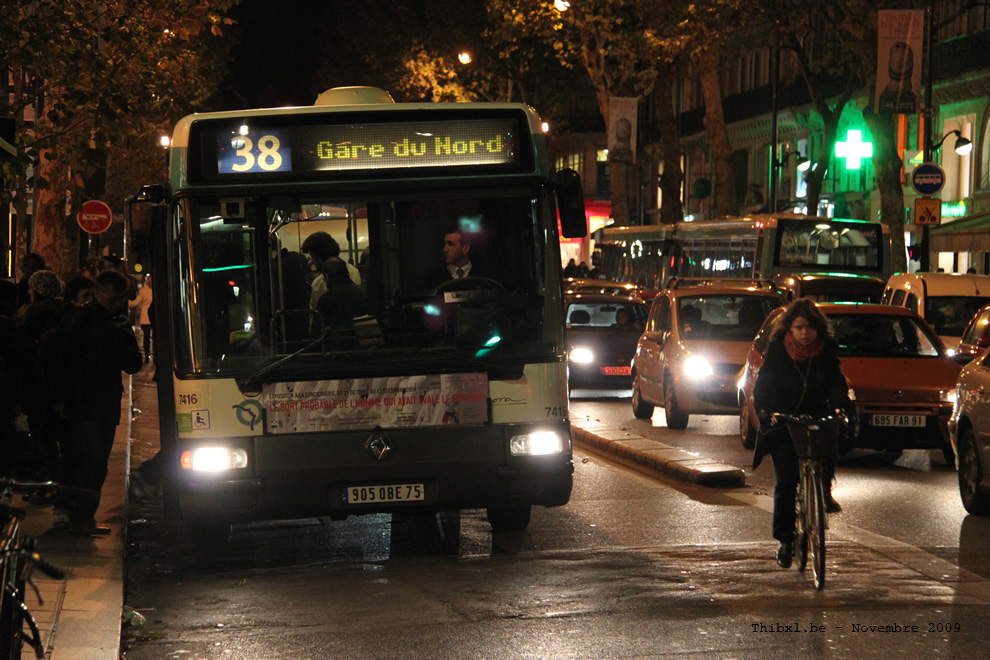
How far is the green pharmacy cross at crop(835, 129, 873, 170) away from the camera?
163 feet

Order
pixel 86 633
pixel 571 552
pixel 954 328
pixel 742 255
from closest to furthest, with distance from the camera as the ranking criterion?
pixel 86 633, pixel 571 552, pixel 954 328, pixel 742 255

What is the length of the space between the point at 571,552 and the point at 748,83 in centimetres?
6063

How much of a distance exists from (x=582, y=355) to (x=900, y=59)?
9.22m

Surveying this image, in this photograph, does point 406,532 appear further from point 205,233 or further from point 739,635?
point 739,635

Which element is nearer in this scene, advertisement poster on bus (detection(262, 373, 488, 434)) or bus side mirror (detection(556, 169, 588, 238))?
advertisement poster on bus (detection(262, 373, 488, 434))

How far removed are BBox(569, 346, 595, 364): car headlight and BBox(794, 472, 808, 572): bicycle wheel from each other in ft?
49.0

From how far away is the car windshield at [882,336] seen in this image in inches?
639

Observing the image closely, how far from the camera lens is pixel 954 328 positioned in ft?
74.7

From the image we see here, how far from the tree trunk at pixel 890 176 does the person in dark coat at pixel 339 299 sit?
949 inches

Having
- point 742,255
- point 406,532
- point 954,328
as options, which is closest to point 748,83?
point 742,255

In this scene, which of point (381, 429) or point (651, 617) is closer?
point (651, 617)

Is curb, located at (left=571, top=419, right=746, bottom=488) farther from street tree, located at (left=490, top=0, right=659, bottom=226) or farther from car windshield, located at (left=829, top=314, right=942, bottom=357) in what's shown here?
street tree, located at (left=490, top=0, right=659, bottom=226)

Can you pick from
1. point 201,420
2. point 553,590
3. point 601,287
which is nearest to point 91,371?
point 201,420

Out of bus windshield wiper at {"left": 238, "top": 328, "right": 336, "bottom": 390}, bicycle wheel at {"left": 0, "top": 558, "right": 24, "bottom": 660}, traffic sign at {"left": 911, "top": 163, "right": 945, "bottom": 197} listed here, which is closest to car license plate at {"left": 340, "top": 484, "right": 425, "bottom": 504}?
bus windshield wiper at {"left": 238, "top": 328, "right": 336, "bottom": 390}
